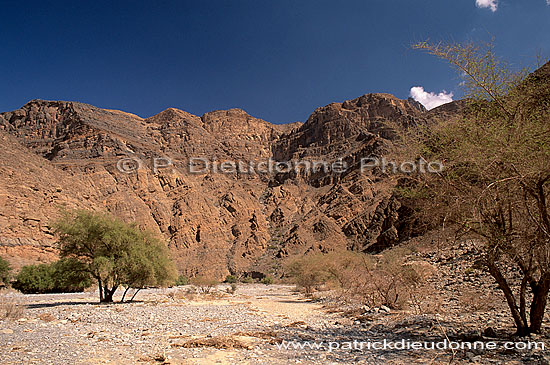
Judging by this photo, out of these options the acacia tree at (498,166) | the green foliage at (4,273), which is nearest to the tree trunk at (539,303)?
the acacia tree at (498,166)

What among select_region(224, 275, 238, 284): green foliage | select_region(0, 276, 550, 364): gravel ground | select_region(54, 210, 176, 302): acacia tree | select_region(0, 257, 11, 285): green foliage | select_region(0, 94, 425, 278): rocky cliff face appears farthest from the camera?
select_region(224, 275, 238, 284): green foliage

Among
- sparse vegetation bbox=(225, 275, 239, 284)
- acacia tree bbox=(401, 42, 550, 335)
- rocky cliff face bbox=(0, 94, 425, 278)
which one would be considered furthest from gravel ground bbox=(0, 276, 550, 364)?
sparse vegetation bbox=(225, 275, 239, 284)

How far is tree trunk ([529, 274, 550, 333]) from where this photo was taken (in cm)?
606

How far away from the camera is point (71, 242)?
1830 cm

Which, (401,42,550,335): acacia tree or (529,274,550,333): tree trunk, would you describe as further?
(529,274,550,333): tree trunk

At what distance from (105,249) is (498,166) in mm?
19443

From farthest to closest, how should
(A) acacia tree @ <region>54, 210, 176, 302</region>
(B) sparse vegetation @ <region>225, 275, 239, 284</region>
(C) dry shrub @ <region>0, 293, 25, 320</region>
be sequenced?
(B) sparse vegetation @ <region>225, 275, 239, 284</region> < (A) acacia tree @ <region>54, 210, 176, 302</region> < (C) dry shrub @ <region>0, 293, 25, 320</region>

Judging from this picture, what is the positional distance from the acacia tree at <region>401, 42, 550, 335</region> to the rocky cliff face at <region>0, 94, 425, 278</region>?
102 ft

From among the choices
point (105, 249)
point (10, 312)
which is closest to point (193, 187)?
point (105, 249)

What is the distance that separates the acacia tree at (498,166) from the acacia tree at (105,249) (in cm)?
1684

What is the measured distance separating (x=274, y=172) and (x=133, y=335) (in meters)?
91.8

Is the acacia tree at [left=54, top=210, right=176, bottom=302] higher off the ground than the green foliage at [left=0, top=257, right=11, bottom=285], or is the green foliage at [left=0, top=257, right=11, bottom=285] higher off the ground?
the acacia tree at [left=54, top=210, right=176, bottom=302]

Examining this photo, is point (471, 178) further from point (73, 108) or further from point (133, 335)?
point (73, 108)

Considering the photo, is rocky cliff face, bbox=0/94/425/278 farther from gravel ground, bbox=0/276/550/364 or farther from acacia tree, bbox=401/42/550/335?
acacia tree, bbox=401/42/550/335
